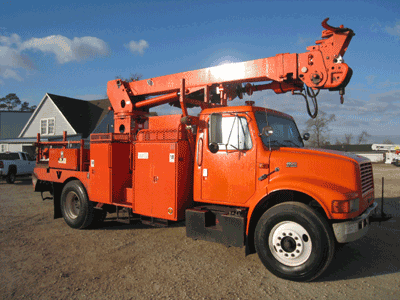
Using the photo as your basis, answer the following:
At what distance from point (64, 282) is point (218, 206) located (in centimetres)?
264

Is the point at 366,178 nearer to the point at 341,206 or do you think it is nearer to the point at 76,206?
the point at 341,206

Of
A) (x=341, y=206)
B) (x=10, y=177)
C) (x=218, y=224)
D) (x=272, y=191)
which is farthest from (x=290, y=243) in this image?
(x=10, y=177)

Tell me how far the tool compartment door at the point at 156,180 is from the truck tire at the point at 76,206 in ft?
5.61

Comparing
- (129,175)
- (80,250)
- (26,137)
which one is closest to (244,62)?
(129,175)

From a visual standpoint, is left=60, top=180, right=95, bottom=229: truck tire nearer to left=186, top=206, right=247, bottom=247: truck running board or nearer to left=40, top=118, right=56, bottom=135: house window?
left=186, top=206, right=247, bottom=247: truck running board

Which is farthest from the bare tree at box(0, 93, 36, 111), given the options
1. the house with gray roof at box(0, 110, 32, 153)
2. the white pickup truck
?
the white pickup truck

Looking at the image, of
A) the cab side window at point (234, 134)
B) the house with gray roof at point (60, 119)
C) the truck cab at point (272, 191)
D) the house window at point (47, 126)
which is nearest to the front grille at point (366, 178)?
the truck cab at point (272, 191)

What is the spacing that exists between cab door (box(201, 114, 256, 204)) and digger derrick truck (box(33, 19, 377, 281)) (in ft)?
0.06

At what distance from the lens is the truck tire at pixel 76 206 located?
7102 millimetres

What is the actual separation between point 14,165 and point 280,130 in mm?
17348

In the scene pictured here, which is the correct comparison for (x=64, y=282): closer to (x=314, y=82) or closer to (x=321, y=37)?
(x=314, y=82)

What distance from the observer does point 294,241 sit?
435cm

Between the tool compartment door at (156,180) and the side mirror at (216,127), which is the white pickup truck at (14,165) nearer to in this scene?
the tool compartment door at (156,180)

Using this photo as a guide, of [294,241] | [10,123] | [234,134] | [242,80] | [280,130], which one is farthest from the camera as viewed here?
[10,123]
